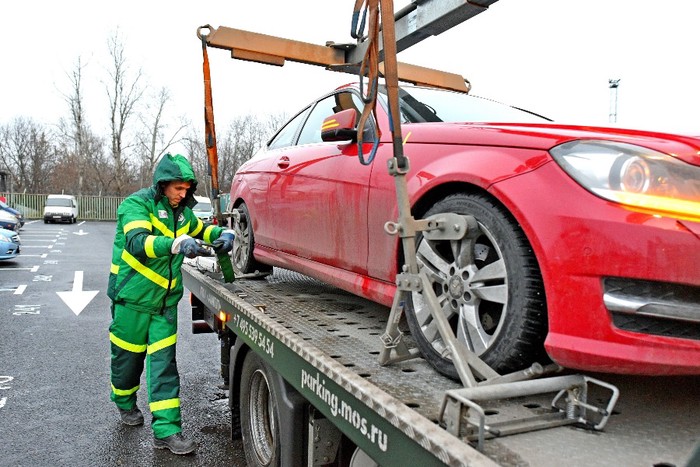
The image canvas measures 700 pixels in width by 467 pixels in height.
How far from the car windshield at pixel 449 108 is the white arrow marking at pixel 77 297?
21.7 ft

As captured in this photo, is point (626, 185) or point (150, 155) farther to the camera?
point (150, 155)

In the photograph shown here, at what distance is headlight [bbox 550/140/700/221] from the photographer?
155cm

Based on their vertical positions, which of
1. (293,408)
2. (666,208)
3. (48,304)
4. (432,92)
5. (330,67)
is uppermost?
(330,67)

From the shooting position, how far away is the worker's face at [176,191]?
3732 mm

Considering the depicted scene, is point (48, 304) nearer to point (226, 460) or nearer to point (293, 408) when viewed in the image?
point (226, 460)

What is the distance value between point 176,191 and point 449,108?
1912mm

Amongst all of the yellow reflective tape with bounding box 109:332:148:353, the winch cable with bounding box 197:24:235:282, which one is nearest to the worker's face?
the winch cable with bounding box 197:24:235:282

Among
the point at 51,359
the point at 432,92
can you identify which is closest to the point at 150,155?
the point at 51,359

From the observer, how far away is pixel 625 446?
1469 millimetres

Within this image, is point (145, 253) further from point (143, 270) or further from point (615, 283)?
point (615, 283)

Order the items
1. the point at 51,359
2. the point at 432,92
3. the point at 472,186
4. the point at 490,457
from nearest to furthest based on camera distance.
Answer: the point at 490,457, the point at 472,186, the point at 432,92, the point at 51,359

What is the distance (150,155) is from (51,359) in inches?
1630

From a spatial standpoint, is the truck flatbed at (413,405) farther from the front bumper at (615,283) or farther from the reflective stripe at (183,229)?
the reflective stripe at (183,229)

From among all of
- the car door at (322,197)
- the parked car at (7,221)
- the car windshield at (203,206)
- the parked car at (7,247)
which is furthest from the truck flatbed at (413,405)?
the car windshield at (203,206)
